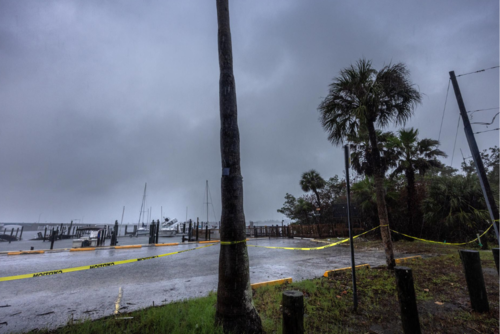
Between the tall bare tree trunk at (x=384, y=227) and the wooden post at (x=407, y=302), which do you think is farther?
the tall bare tree trunk at (x=384, y=227)

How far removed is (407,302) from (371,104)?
6.38 meters

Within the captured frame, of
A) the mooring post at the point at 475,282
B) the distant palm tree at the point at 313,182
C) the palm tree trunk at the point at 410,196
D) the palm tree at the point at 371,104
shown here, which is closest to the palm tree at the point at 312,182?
the distant palm tree at the point at 313,182

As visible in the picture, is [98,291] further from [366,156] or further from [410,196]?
[410,196]

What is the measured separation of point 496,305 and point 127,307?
21.8 ft

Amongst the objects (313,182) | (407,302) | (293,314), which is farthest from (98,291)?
(313,182)

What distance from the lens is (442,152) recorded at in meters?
16.2

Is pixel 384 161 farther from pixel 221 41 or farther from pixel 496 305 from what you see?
pixel 221 41

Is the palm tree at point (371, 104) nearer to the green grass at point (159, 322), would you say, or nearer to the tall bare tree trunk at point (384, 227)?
the tall bare tree trunk at point (384, 227)

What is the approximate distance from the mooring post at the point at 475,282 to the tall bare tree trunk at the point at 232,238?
369 centimetres

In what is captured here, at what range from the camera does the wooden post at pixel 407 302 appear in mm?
3041

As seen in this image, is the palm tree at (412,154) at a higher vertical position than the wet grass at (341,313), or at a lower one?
higher

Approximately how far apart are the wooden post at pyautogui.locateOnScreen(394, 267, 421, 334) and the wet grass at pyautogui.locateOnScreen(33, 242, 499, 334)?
43cm

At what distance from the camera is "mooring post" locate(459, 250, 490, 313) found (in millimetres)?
3895

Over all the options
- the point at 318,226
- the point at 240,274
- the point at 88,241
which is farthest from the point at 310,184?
the point at 240,274
